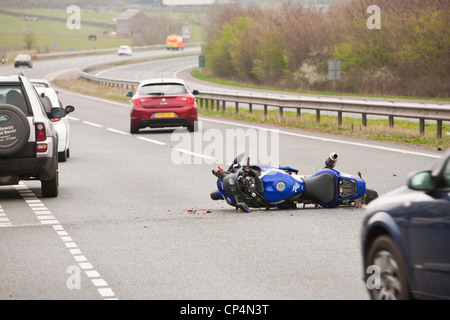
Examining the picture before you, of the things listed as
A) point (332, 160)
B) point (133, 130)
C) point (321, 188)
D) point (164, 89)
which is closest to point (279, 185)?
point (321, 188)

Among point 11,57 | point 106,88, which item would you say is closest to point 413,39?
point 106,88

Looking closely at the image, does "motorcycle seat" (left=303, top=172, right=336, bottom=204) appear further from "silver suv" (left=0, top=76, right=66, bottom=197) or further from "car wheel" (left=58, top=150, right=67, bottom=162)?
"car wheel" (left=58, top=150, right=67, bottom=162)

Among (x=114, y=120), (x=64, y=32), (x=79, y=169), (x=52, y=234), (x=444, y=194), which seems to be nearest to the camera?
(x=444, y=194)

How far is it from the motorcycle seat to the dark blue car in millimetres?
4794

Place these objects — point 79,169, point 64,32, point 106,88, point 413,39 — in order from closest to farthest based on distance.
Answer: point 79,169, point 413,39, point 106,88, point 64,32

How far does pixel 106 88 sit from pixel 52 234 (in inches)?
2044

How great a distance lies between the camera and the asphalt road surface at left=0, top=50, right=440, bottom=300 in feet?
23.5

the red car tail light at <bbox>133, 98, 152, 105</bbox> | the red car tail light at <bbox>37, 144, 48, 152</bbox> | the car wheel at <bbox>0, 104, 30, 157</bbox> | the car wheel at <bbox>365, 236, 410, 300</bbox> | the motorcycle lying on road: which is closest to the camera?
the car wheel at <bbox>365, 236, 410, 300</bbox>

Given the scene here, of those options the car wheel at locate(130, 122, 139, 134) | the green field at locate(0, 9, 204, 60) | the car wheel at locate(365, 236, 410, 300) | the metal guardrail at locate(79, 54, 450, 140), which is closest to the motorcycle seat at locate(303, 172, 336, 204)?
the car wheel at locate(365, 236, 410, 300)

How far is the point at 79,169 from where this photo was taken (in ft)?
57.0

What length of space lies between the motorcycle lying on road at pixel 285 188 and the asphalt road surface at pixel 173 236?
147 mm

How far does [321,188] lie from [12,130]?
4317 mm

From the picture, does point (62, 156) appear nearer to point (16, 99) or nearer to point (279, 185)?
point (16, 99)
